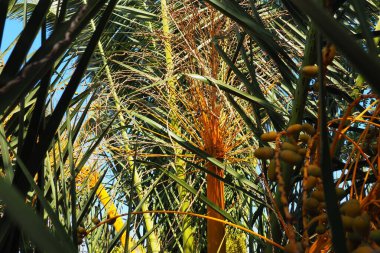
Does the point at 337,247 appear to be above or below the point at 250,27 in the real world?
below

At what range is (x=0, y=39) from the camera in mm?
340

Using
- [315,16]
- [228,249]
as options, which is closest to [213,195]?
[228,249]

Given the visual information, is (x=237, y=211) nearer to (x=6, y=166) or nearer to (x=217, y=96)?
(x=217, y=96)

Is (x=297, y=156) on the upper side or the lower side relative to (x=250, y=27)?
lower

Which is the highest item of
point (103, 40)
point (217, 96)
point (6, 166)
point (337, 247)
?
point (103, 40)

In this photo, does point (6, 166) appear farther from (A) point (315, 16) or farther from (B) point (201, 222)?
(B) point (201, 222)

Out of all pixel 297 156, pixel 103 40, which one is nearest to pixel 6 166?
pixel 297 156

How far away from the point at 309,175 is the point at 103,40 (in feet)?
7.09

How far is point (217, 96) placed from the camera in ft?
4.16

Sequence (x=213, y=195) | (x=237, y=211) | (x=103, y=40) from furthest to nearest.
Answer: (x=103, y=40) → (x=237, y=211) → (x=213, y=195)

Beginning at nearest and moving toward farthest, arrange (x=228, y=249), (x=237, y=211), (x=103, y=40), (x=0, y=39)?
(x=0, y=39)
(x=228, y=249)
(x=237, y=211)
(x=103, y=40)

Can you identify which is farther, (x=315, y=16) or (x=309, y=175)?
(x=309, y=175)

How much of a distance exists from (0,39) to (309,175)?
0.62ft

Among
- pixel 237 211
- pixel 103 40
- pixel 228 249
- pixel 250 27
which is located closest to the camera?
pixel 250 27
